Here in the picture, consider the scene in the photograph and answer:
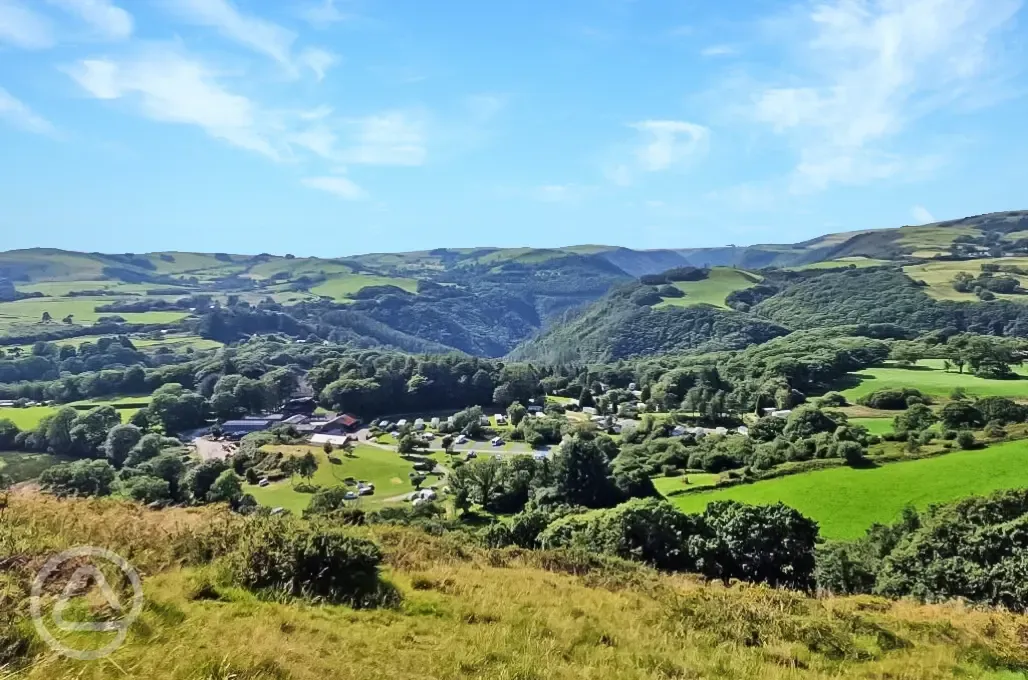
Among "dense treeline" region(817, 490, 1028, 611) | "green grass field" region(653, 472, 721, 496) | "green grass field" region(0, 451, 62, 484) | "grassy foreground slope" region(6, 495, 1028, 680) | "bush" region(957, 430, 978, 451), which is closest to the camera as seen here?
"grassy foreground slope" region(6, 495, 1028, 680)

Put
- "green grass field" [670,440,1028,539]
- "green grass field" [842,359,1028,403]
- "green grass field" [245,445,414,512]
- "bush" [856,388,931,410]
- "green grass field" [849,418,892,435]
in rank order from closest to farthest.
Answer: "green grass field" [670,440,1028,539] < "green grass field" [245,445,414,512] < "green grass field" [849,418,892,435] < "green grass field" [842,359,1028,403] < "bush" [856,388,931,410]

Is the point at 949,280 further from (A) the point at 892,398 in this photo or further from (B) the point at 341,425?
(B) the point at 341,425

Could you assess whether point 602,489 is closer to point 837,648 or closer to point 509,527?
point 509,527

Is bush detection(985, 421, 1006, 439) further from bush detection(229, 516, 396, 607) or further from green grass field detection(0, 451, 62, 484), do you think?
green grass field detection(0, 451, 62, 484)

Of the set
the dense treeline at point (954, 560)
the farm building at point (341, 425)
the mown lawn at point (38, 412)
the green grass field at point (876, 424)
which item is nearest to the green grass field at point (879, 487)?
the dense treeline at point (954, 560)

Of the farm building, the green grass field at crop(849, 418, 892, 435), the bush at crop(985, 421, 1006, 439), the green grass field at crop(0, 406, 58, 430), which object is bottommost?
the farm building

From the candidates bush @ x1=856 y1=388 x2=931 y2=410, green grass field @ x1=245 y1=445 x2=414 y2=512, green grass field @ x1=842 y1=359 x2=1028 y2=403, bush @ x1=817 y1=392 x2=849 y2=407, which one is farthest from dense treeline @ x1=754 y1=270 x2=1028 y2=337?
green grass field @ x1=245 y1=445 x2=414 y2=512
